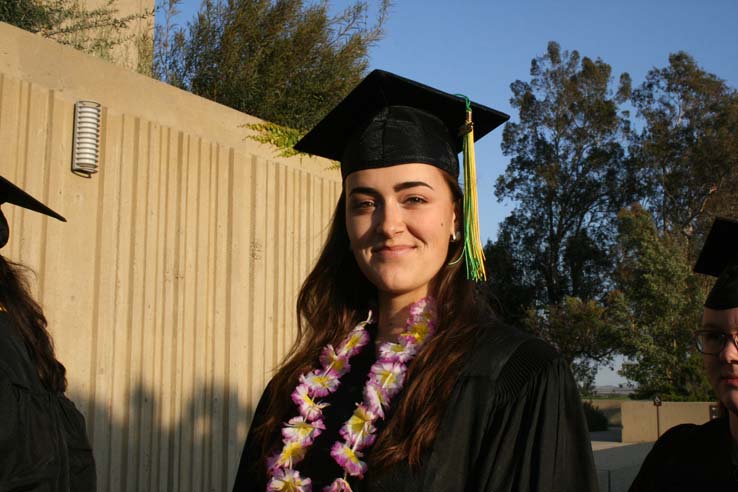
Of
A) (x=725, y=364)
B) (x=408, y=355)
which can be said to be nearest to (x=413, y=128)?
(x=408, y=355)

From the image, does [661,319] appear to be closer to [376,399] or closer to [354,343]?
[354,343]

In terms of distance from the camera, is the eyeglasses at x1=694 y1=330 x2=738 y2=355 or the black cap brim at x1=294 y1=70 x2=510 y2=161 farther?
the eyeglasses at x1=694 y1=330 x2=738 y2=355

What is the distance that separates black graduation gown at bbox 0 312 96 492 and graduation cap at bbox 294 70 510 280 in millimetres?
1487

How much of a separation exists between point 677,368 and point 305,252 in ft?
62.7

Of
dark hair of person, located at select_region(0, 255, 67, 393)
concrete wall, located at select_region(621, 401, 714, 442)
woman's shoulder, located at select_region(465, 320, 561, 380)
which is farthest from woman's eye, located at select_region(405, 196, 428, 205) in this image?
concrete wall, located at select_region(621, 401, 714, 442)

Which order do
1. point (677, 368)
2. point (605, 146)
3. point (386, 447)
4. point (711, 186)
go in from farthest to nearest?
point (605, 146)
point (711, 186)
point (677, 368)
point (386, 447)

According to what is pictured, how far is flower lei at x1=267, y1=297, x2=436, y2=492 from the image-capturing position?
205cm

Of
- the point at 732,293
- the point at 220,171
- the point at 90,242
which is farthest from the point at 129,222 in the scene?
the point at 732,293

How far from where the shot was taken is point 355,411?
217 centimetres

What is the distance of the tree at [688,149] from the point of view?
101 feet

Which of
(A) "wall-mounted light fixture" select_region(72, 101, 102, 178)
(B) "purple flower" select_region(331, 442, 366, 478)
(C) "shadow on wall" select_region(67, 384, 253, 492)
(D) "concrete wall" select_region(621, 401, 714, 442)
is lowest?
(D) "concrete wall" select_region(621, 401, 714, 442)

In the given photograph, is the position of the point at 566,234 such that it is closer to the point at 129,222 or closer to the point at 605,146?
the point at 605,146

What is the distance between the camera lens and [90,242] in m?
5.29

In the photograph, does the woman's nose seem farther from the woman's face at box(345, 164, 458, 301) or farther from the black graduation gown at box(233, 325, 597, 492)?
the black graduation gown at box(233, 325, 597, 492)
